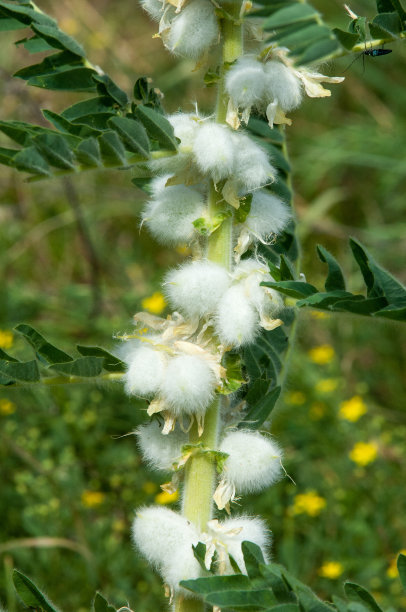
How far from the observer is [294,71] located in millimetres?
1021

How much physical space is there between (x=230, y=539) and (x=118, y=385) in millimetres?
329

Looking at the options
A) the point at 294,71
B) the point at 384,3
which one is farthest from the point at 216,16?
the point at 384,3

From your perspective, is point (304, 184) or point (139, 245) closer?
point (139, 245)

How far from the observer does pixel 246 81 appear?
969 millimetres

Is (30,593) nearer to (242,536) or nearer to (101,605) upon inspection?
(101,605)

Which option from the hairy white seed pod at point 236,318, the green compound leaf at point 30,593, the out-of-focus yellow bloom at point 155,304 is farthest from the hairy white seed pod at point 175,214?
the out-of-focus yellow bloom at point 155,304

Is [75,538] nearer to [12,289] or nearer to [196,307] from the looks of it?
[12,289]

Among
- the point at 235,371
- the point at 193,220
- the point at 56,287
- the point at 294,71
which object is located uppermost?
the point at 294,71

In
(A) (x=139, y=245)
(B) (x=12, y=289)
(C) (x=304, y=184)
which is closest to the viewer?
(B) (x=12, y=289)

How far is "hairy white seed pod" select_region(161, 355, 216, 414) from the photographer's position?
3.17ft

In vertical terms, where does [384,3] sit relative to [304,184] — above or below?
above

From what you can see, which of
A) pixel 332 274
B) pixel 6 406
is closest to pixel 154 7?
pixel 332 274

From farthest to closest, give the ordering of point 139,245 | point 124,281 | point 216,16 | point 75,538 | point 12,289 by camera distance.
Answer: point 139,245 < point 124,281 < point 12,289 < point 75,538 < point 216,16

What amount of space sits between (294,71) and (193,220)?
0.82ft
